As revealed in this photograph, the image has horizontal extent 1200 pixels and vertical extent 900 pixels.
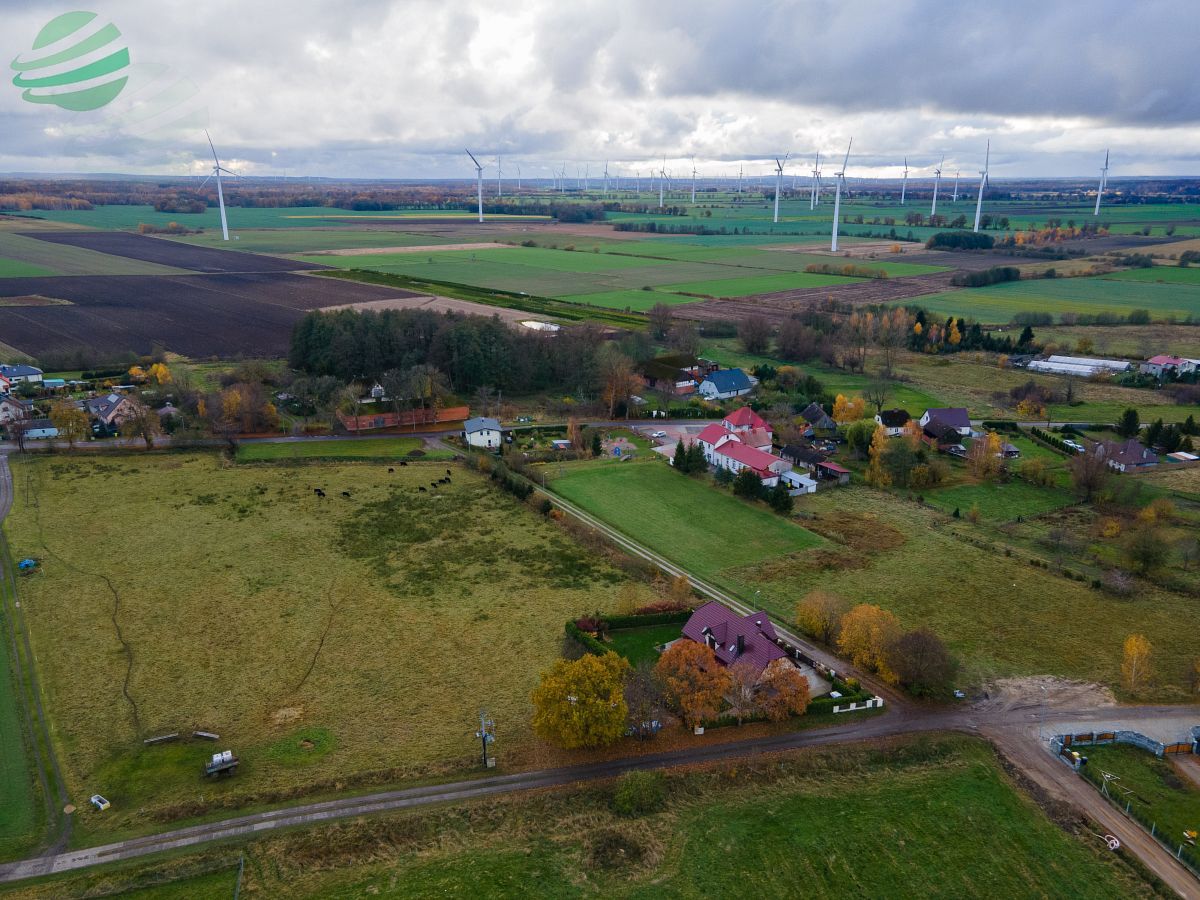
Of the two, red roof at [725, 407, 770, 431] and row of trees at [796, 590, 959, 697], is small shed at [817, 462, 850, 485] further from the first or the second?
row of trees at [796, 590, 959, 697]

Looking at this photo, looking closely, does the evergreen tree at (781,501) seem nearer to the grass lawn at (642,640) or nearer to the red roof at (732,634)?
the grass lawn at (642,640)

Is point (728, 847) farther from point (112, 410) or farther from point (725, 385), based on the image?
point (112, 410)

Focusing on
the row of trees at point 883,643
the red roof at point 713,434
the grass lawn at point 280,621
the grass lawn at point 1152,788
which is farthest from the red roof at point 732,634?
the red roof at point 713,434

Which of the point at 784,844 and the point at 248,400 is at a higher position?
the point at 248,400

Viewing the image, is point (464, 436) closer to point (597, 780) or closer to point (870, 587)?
point (870, 587)

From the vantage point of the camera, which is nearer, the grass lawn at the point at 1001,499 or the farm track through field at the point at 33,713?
the farm track through field at the point at 33,713

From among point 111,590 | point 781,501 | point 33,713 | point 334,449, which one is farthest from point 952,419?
point 33,713

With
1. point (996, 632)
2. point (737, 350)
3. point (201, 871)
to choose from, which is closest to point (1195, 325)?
point (737, 350)

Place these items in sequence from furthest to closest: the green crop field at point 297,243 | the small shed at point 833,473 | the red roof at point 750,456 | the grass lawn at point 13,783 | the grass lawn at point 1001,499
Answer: the green crop field at point 297,243
the small shed at point 833,473
the red roof at point 750,456
the grass lawn at point 1001,499
the grass lawn at point 13,783
